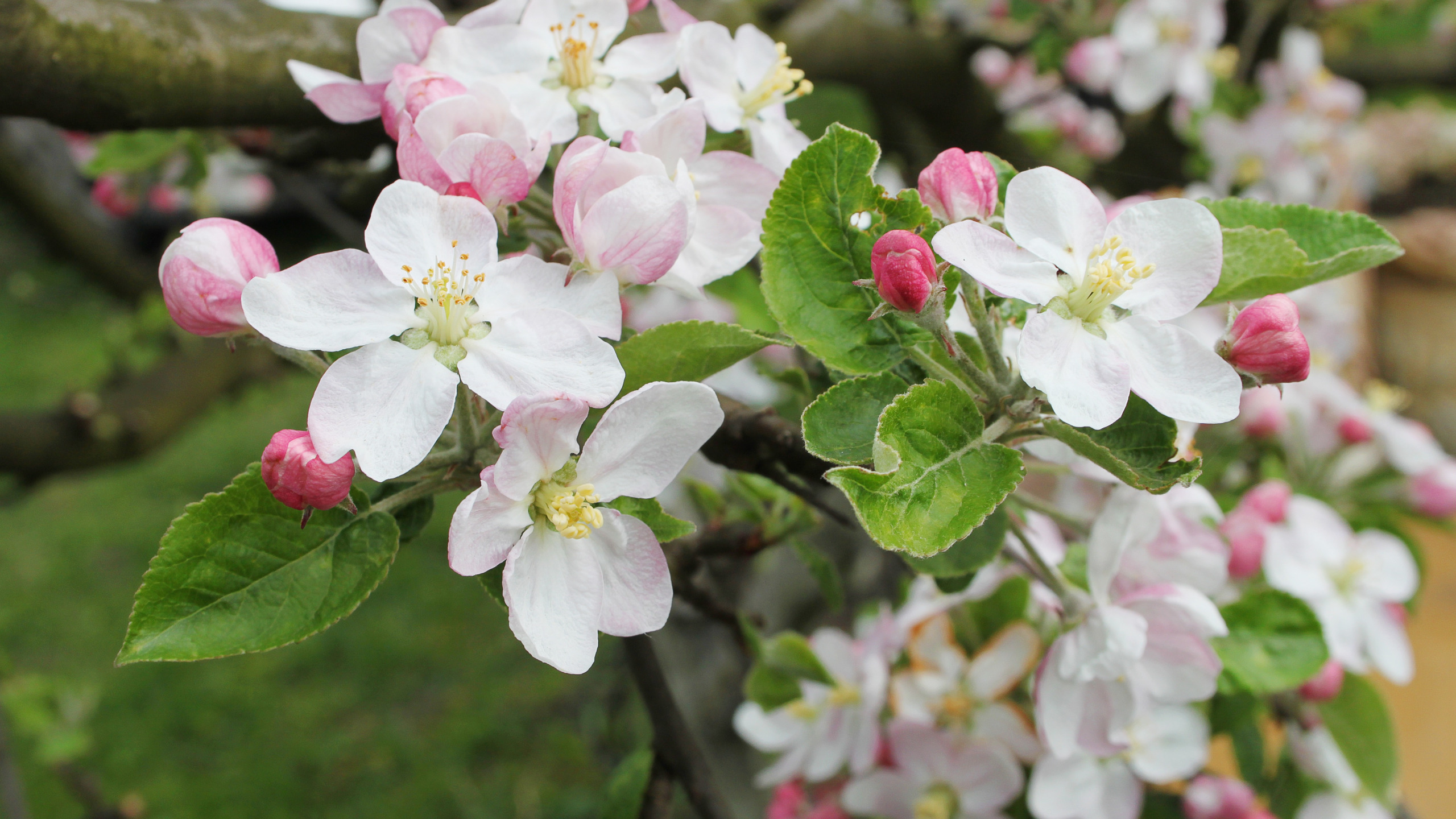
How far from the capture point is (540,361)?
0.55 meters

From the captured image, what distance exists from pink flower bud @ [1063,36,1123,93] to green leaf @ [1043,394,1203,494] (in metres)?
1.55

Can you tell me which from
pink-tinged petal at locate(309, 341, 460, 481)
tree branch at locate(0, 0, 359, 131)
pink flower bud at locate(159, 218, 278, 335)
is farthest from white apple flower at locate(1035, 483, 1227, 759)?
tree branch at locate(0, 0, 359, 131)

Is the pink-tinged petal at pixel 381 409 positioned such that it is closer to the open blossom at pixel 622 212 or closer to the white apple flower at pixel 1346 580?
the open blossom at pixel 622 212

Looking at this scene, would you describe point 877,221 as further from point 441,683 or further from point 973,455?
point 441,683

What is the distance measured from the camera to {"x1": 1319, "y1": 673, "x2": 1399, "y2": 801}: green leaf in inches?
47.4

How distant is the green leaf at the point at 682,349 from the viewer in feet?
1.92

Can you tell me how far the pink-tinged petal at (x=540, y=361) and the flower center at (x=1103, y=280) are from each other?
284 mm

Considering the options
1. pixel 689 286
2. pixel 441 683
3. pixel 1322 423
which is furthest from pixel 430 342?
pixel 441 683

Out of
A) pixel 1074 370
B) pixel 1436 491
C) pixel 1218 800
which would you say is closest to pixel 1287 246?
pixel 1074 370

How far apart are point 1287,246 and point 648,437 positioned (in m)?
0.43

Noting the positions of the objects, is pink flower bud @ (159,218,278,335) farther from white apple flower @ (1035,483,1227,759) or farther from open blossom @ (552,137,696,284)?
white apple flower @ (1035,483,1227,759)

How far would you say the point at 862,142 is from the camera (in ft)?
2.06

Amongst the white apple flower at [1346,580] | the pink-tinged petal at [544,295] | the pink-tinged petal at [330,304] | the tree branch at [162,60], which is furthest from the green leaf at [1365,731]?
the tree branch at [162,60]

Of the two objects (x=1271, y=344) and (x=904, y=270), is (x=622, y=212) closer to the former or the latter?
(x=904, y=270)
